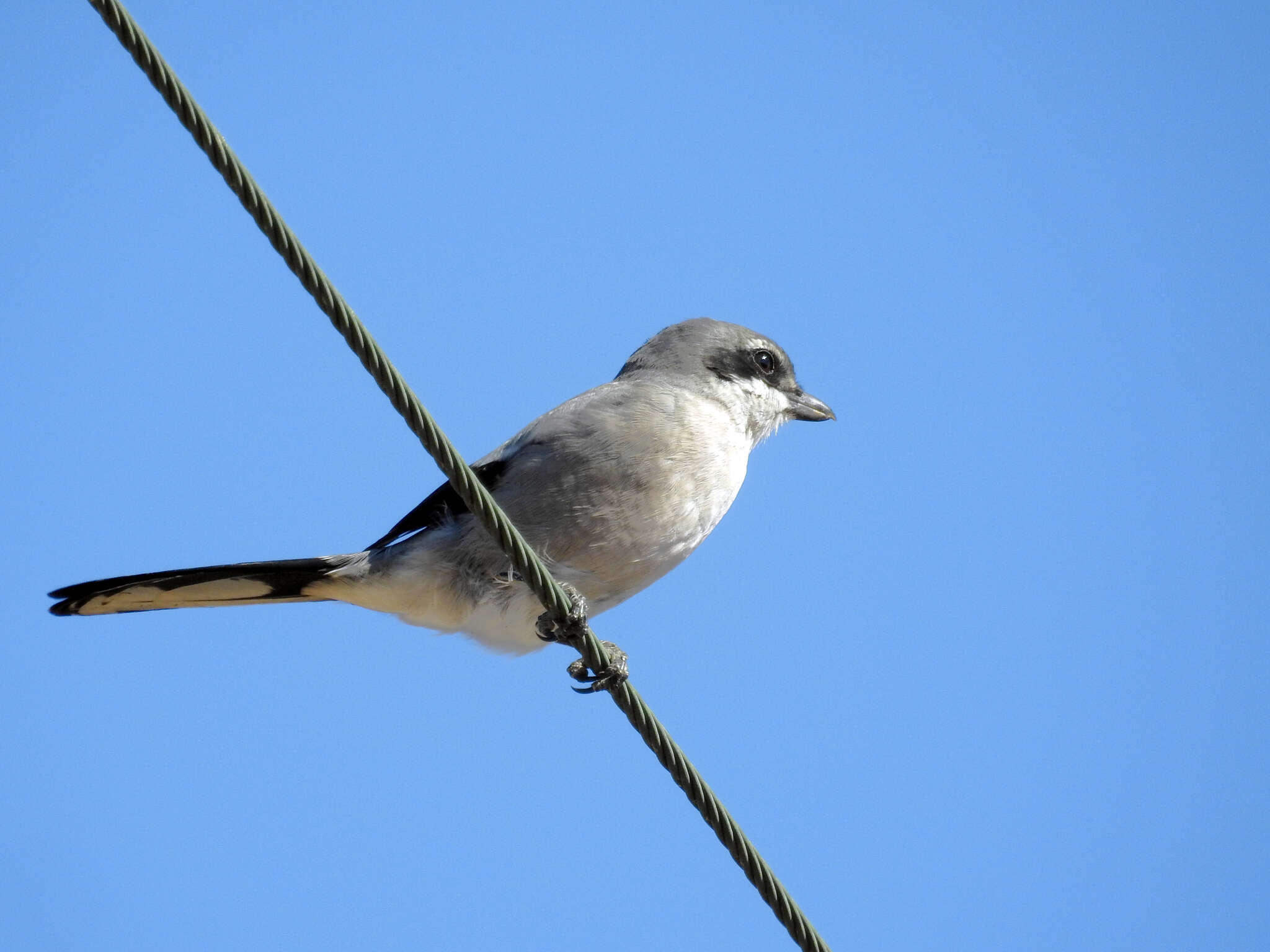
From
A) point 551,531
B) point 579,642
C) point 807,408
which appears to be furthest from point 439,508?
point 807,408

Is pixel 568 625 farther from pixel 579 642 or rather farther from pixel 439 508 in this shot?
pixel 439 508

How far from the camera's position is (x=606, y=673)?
3715 mm

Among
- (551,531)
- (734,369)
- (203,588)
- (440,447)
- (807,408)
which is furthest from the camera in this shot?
(807,408)

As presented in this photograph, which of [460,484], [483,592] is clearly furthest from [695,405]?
[460,484]

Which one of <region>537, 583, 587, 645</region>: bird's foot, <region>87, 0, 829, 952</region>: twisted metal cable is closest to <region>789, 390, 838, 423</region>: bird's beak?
<region>537, 583, 587, 645</region>: bird's foot

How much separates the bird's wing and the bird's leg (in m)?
0.73

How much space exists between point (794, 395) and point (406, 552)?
2323mm

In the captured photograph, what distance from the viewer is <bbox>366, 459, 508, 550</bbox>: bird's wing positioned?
5.11m

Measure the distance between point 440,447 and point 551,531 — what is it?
1837 millimetres

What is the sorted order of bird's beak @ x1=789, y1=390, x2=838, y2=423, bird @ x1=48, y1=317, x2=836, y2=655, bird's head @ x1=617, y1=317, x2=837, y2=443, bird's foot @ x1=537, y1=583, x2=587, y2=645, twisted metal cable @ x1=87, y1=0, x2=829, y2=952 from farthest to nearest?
bird's beak @ x1=789, y1=390, x2=838, y2=423, bird's head @ x1=617, y1=317, x2=837, y2=443, bird @ x1=48, y1=317, x2=836, y2=655, bird's foot @ x1=537, y1=583, x2=587, y2=645, twisted metal cable @ x1=87, y1=0, x2=829, y2=952

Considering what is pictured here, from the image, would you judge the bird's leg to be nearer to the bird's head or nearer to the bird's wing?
the bird's wing

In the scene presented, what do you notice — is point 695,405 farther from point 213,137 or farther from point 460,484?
point 213,137

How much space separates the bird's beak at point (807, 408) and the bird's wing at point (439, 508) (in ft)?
5.96

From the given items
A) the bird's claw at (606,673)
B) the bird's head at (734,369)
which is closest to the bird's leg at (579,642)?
the bird's claw at (606,673)
